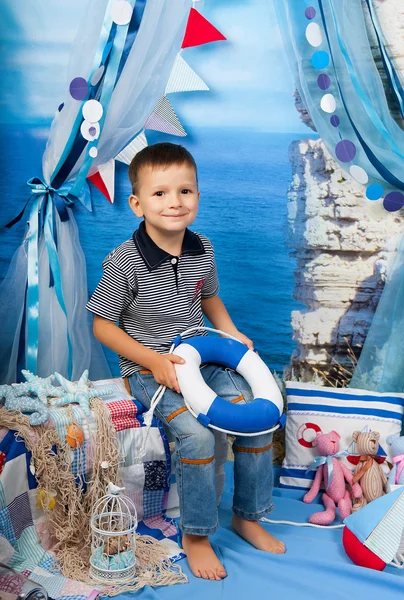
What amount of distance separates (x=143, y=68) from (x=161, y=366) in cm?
119

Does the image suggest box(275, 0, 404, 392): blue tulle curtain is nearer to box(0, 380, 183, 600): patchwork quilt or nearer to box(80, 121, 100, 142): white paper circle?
box(80, 121, 100, 142): white paper circle

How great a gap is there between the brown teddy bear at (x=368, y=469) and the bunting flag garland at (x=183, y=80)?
142 cm

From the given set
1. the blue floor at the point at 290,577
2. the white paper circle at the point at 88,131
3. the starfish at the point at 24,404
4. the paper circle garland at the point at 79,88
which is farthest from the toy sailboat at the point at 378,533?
the paper circle garland at the point at 79,88

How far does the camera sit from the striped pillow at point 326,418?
2529 mm

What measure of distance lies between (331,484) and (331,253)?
0.94 m

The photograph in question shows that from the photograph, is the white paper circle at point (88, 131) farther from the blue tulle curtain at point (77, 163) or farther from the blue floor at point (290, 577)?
the blue floor at point (290, 577)

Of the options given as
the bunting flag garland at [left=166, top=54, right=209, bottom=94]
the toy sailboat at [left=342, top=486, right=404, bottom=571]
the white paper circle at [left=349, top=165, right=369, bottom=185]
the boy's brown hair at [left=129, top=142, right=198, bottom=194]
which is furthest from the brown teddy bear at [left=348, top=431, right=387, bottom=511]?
the bunting flag garland at [left=166, top=54, right=209, bottom=94]

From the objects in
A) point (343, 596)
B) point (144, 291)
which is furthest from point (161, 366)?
point (343, 596)

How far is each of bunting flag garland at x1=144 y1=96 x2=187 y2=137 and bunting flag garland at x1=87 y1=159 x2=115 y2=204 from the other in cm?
21

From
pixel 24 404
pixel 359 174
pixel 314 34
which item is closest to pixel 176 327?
pixel 24 404

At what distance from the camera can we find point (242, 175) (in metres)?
2.88

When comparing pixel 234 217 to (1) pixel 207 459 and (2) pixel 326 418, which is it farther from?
(1) pixel 207 459

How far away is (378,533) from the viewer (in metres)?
1.95

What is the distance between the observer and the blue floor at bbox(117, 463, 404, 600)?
6.07 ft
